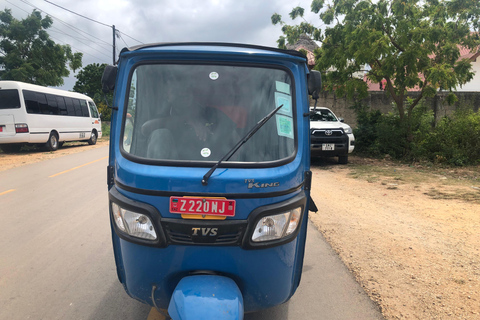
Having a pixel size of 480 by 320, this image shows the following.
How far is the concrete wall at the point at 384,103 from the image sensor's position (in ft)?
49.2

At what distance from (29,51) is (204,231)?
2982 centimetres

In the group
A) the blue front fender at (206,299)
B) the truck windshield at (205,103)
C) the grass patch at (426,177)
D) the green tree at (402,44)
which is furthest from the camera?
the green tree at (402,44)

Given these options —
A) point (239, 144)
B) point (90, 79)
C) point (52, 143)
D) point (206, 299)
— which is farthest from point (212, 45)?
point (90, 79)

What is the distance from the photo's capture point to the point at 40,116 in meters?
16.0

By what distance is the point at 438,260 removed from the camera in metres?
4.19

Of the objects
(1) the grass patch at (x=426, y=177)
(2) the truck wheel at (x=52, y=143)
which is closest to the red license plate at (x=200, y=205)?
Result: (1) the grass patch at (x=426, y=177)

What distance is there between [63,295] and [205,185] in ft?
6.74

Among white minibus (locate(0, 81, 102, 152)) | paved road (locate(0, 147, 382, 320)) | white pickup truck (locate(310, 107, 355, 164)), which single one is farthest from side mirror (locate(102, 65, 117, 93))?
white minibus (locate(0, 81, 102, 152))

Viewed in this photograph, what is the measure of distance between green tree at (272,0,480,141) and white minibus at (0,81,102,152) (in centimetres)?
1174

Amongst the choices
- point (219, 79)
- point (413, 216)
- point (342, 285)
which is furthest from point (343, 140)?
point (219, 79)

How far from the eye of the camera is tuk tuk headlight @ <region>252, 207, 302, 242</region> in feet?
7.68

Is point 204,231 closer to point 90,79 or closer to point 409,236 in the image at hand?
point 409,236

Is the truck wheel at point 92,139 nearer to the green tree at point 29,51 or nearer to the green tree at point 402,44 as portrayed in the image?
the green tree at point 29,51

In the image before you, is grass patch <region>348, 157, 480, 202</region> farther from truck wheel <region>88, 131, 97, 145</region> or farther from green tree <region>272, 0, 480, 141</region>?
truck wheel <region>88, 131, 97, 145</region>
